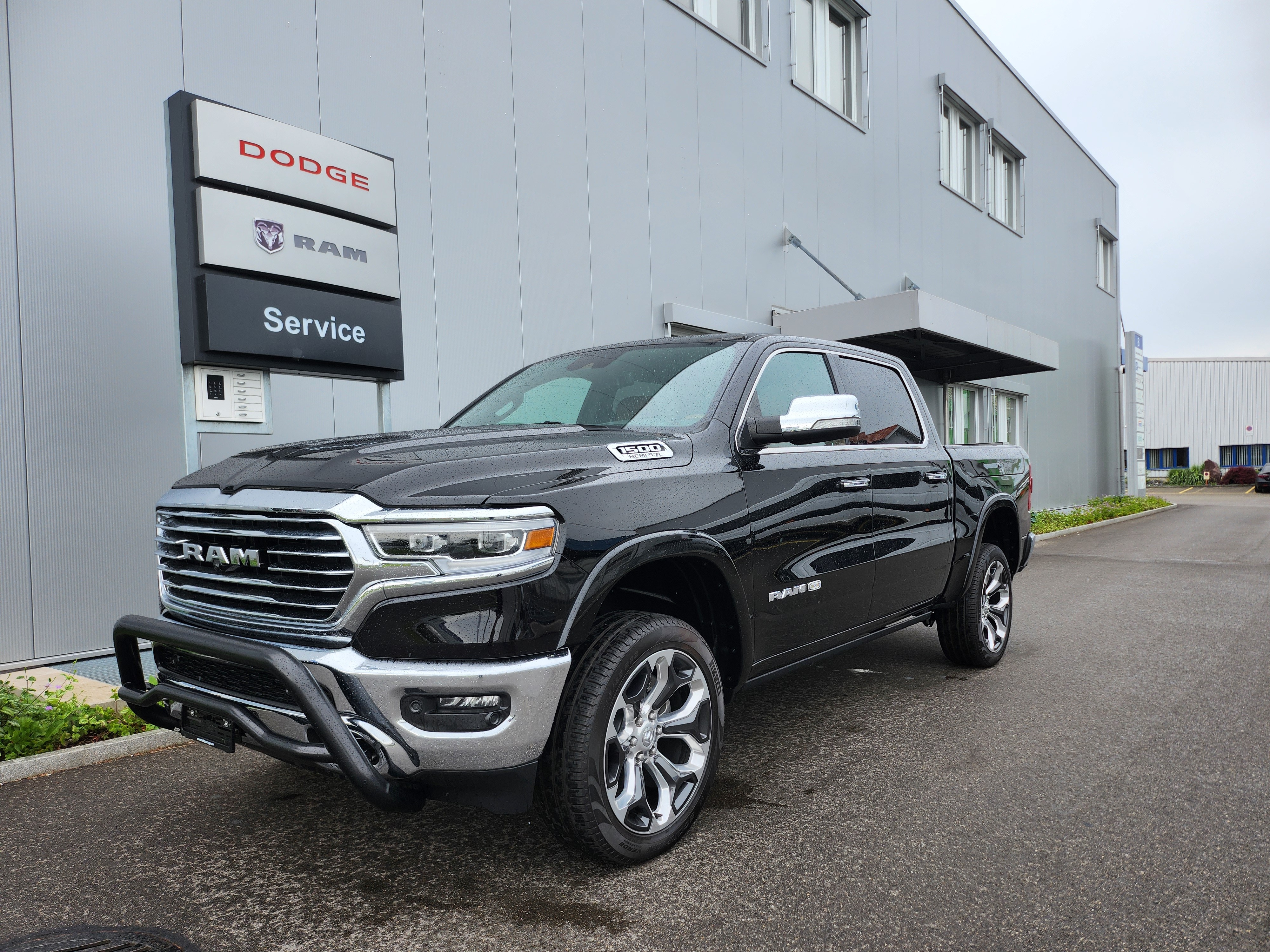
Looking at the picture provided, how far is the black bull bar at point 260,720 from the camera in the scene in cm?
232

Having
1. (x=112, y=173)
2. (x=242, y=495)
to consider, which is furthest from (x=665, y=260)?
(x=242, y=495)

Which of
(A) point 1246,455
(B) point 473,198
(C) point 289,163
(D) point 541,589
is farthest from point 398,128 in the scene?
(A) point 1246,455

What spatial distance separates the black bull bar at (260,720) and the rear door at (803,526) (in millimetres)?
1551

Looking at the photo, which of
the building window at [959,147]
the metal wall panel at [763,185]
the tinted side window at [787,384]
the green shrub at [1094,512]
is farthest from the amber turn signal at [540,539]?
the building window at [959,147]

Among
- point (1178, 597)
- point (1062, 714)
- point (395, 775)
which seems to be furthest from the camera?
point (1178, 597)

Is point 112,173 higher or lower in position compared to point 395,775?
higher

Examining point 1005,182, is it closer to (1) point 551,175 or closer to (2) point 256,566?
(1) point 551,175

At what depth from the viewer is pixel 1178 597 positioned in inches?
329

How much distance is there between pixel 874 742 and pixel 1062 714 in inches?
45.6

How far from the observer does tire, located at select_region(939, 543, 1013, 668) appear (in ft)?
17.3

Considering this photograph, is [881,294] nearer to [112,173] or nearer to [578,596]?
[112,173]

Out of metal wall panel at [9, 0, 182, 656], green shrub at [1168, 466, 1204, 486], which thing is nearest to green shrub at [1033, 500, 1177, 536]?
metal wall panel at [9, 0, 182, 656]

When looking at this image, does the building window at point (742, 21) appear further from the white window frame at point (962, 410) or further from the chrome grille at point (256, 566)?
the chrome grille at point (256, 566)

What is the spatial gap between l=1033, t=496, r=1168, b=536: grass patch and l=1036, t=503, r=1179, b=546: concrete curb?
3.1 inches
